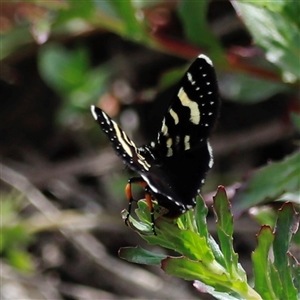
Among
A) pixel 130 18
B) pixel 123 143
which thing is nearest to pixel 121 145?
pixel 123 143

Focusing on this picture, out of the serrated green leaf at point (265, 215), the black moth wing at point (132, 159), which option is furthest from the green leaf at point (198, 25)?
the black moth wing at point (132, 159)

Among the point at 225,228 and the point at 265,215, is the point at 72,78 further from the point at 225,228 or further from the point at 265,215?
the point at 225,228

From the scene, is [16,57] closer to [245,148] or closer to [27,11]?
[27,11]

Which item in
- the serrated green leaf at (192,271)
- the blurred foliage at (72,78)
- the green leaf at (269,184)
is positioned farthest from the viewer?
the blurred foliage at (72,78)

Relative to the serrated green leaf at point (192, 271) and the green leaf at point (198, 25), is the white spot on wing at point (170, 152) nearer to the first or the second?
the serrated green leaf at point (192, 271)

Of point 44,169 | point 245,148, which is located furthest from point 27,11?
point 245,148

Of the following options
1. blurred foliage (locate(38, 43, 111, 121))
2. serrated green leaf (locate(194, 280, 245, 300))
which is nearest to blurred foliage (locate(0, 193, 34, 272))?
blurred foliage (locate(38, 43, 111, 121))
